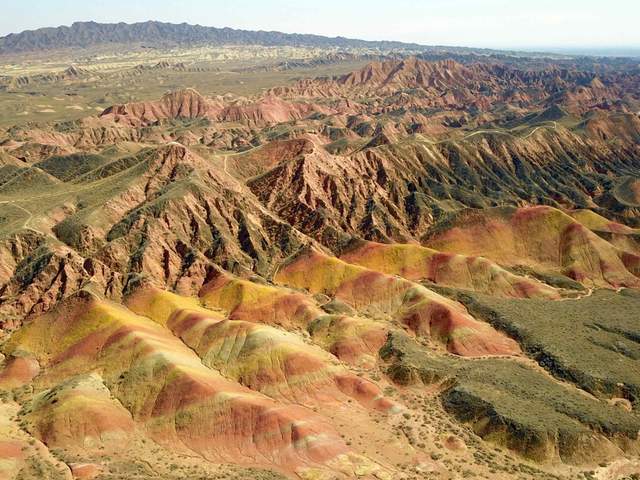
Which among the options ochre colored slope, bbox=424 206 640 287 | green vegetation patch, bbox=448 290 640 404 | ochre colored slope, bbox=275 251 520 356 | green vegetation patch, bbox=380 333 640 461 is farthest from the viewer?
ochre colored slope, bbox=424 206 640 287

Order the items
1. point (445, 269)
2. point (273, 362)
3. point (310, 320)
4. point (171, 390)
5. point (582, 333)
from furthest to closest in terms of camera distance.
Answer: point (445, 269), point (310, 320), point (582, 333), point (273, 362), point (171, 390)

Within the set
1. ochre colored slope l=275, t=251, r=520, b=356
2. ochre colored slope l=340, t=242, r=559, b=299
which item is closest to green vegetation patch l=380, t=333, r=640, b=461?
ochre colored slope l=275, t=251, r=520, b=356

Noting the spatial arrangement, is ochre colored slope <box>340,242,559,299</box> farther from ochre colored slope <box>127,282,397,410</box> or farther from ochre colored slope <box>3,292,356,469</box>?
ochre colored slope <box>3,292,356,469</box>

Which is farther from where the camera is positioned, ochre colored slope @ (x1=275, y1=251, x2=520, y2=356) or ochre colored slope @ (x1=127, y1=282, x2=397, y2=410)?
ochre colored slope @ (x1=275, y1=251, x2=520, y2=356)

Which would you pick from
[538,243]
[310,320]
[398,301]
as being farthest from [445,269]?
[310,320]

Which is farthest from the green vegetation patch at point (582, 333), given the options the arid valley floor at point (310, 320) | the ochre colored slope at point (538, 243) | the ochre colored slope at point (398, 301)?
the ochre colored slope at point (538, 243)

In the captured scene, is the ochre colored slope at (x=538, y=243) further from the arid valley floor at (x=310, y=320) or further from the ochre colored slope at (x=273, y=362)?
the ochre colored slope at (x=273, y=362)

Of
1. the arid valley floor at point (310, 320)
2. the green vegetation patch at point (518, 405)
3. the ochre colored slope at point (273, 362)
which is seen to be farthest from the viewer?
the ochre colored slope at point (273, 362)

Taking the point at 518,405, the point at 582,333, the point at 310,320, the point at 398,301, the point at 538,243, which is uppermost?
the point at 538,243

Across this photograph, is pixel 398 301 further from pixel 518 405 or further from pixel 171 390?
pixel 171 390

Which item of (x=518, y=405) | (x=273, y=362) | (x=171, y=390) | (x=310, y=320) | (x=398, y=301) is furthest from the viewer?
(x=398, y=301)
